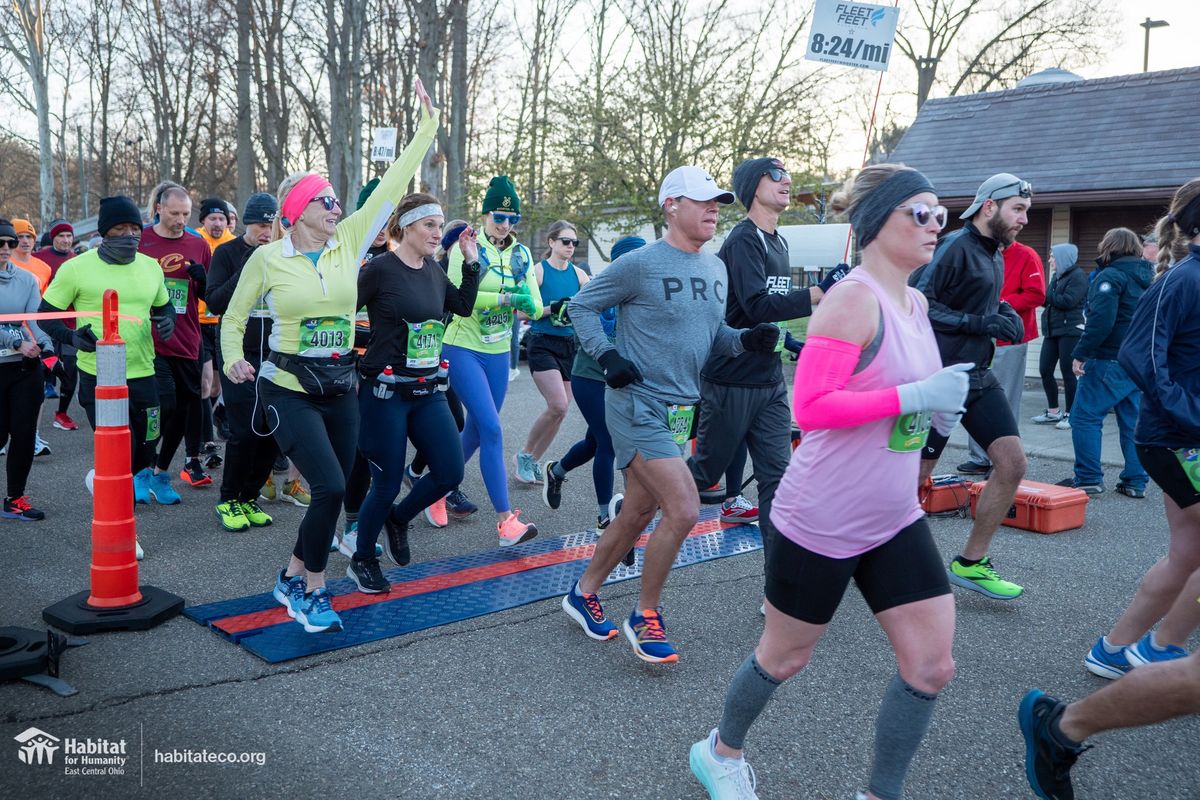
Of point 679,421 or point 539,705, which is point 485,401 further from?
point 539,705

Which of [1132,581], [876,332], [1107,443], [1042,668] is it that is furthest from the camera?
[1107,443]

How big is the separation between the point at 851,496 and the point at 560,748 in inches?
56.3

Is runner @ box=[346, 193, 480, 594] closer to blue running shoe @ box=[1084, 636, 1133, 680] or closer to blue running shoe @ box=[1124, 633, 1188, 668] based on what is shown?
blue running shoe @ box=[1084, 636, 1133, 680]

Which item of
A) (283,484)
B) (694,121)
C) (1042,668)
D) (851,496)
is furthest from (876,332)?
(694,121)

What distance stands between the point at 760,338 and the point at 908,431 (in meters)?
1.56

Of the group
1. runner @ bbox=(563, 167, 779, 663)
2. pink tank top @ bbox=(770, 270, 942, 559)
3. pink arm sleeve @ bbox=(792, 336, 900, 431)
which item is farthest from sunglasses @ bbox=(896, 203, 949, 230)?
runner @ bbox=(563, 167, 779, 663)

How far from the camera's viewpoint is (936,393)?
2523mm

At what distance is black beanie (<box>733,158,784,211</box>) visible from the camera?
15.9ft

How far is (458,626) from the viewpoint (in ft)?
15.2

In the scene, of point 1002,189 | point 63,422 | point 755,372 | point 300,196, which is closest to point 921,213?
point 755,372

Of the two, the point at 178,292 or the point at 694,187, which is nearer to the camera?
the point at 694,187

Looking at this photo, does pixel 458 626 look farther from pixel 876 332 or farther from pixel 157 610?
pixel 876 332

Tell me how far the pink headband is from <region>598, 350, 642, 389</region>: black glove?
1.55 meters


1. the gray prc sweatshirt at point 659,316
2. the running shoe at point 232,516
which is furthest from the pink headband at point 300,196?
the running shoe at point 232,516
